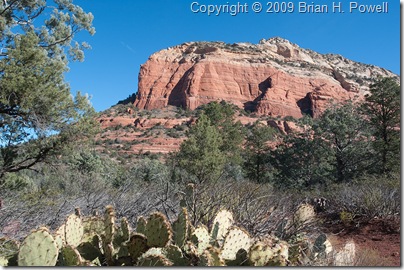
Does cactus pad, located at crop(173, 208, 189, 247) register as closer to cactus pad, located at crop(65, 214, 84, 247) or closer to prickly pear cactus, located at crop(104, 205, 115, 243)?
prickly pear cactus, located at crop(104, 205, 115, 243)

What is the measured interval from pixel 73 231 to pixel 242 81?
82.4 meters

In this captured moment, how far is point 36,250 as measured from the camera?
104 inches

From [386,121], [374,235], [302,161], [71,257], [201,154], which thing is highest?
[386,121]

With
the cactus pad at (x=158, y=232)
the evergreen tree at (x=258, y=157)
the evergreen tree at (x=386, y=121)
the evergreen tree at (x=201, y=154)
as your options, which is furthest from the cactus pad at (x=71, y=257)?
the evergreen tree at (x=258, y=157)

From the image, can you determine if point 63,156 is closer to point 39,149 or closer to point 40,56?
point 39,149

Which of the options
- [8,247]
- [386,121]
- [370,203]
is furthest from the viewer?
[386,121]

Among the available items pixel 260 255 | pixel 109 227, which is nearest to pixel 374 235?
pixel 260 255

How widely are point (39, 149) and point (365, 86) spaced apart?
83.6 metres

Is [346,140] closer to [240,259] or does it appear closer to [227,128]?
[227,128]

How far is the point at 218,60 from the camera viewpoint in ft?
276

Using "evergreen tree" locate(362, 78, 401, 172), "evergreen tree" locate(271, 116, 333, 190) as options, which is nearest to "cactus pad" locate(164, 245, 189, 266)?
"evergreen tree" locate(362, 78, 401, 172)

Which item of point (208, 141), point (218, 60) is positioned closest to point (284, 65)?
point (218, 60)

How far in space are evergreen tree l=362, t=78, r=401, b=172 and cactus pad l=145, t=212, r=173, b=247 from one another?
58.1 feet

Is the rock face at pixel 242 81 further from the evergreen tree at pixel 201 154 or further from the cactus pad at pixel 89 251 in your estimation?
the cactus pad at pixel 89 251
